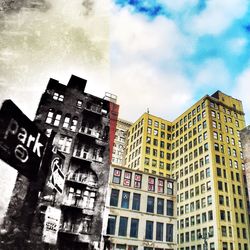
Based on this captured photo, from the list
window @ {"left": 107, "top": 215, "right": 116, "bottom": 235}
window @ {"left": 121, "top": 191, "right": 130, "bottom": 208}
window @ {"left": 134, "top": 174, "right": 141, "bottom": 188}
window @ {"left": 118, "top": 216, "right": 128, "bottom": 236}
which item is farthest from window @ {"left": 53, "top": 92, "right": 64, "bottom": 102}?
window @ {"left": 118, "top": 216, "right": 128, "bottom": 236}

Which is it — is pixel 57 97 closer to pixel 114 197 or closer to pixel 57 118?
pixel 57 118

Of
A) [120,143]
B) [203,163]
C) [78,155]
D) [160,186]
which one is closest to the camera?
[78,155]

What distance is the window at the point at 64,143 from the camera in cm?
2193

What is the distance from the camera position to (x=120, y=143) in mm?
76438

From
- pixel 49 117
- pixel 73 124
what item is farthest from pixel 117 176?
pixel 49 117

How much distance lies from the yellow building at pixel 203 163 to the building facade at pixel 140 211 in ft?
43.7

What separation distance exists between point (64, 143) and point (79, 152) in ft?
4.83

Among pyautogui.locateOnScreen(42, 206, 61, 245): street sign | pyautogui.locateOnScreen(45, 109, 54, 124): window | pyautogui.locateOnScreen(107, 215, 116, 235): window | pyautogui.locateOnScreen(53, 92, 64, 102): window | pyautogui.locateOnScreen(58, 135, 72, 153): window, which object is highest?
pyautogui.locateOnScreen(53, 92, 64, 102): window

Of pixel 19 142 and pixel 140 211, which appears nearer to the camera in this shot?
pixel 19 142

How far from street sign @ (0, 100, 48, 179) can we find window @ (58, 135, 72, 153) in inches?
577

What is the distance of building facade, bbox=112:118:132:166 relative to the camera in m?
74.6

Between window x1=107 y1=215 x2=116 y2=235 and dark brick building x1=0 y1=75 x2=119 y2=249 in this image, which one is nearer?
dark brick building x1=0 y1=75 x2=119 y2=249

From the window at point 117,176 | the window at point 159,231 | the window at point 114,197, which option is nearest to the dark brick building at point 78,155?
the window at point 117,176

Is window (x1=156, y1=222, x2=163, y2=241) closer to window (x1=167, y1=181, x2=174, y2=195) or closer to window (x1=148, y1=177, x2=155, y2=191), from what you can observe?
window (x1=148, y1=177, x2=155, y2=191)
